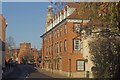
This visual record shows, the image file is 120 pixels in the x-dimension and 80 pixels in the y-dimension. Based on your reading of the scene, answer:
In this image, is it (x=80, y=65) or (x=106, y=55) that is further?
(x=80, y=65)

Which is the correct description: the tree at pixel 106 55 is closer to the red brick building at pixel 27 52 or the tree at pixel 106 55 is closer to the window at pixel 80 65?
the window at pixel 80 65

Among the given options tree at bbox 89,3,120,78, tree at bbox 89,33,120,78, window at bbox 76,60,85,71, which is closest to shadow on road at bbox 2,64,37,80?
window at bbox 76,60,85,71

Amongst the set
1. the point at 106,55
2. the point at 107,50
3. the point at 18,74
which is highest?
the point at 107,50

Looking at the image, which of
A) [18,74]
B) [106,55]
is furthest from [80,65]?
[106,55]

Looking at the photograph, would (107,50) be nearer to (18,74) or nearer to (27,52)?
(18,74)

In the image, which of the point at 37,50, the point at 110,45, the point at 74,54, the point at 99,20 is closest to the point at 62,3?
the point at 99,20

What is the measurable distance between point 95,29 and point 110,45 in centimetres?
503

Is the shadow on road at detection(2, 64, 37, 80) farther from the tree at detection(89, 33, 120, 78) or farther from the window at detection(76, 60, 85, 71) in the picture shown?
the tree at detection(89, 33, 120, 78)

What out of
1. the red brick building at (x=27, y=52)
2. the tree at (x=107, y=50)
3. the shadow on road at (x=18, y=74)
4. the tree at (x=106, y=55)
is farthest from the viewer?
the red brick building at (x=27, y=52)

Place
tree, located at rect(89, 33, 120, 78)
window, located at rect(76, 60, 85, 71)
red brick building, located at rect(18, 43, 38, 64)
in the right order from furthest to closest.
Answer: red brick building, located at rect(18, 43, 38, 64), window, located at rect(76, 60, 85, 71), tree, located at rect(89, 33, 120, 78)

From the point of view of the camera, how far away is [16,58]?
6816 inches

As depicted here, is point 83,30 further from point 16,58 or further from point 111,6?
point 16,58

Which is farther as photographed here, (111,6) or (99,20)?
(99,20)

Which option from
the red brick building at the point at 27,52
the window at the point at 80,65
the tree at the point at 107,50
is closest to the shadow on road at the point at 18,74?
the window at the point at 80,65
